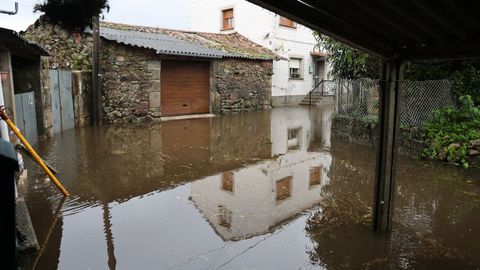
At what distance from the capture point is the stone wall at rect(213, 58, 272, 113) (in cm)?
1655

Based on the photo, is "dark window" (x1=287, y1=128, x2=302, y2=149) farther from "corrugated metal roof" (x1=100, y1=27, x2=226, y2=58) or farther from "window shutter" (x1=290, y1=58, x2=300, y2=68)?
"window shutter" (x1=290, y1=58, x2=300, y2=68)

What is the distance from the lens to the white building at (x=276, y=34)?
20.7 metres

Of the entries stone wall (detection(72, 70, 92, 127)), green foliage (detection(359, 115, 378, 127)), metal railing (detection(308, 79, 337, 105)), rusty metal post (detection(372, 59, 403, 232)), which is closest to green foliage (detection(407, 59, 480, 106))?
green foliage (detection(359, 115, 378, 127))

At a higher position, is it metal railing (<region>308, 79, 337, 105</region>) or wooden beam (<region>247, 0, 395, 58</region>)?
wooden beam (<region>247, 0, 395, 58</region>)

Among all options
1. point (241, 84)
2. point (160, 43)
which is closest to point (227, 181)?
point (160, 43)

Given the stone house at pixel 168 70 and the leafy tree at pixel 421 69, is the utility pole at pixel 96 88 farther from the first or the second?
the leafy tree at pixel 421 69

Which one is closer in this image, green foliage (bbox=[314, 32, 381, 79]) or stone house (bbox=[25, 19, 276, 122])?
green foliage (bbox=[314, 32, 381, 79])

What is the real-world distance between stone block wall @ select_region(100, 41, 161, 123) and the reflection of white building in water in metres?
6.62

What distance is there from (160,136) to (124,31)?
6.74 metres

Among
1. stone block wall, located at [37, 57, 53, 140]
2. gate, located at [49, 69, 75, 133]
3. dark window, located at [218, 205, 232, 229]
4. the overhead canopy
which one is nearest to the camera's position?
the overhead canopy

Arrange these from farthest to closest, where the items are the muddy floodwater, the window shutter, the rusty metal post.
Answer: the window shutter
the rusty metal post
the muddy floodwater

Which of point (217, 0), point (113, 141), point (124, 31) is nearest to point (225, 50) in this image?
point (124, 31)

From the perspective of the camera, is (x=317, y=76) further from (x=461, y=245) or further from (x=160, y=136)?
(x=461, y=245)

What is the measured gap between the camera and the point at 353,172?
7227 mm
